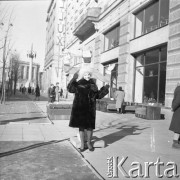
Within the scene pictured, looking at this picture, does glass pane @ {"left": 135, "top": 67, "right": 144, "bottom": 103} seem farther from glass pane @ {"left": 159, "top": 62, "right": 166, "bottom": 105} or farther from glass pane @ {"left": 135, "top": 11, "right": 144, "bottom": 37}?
glass pane @ {"left": 159, "top": 62, "right": 166, "bottom": 105}

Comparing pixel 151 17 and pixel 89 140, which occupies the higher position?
pixel 151 17

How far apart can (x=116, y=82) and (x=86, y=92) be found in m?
17.4

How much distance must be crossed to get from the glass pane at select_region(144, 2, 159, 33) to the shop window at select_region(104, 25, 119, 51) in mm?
4678

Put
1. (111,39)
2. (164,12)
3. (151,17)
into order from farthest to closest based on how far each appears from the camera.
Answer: (111,39), (151,17), (164,12)

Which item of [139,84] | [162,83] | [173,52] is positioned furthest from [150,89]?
[173,52]

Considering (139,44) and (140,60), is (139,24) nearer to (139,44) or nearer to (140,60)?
(139,44)

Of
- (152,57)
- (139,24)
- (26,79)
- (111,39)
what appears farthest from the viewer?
(26,79)

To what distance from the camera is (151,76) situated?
18203 millimetres

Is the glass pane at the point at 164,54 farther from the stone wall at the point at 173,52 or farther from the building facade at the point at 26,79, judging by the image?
Answer: the building facade at the point at 26,79

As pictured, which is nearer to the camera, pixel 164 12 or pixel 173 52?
pixel 173 52

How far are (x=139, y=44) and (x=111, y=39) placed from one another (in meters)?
6.32

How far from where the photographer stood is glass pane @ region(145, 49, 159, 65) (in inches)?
683

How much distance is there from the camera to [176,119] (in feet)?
24.6

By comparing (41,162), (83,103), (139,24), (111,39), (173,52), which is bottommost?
(41,162)
